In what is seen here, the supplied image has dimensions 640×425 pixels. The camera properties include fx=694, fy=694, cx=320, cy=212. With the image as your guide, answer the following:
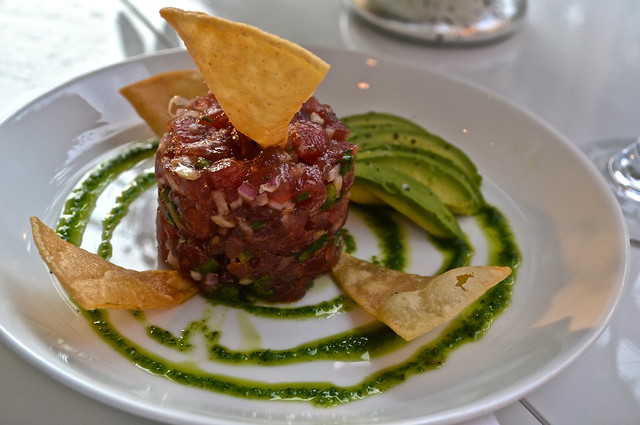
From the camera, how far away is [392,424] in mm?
1735

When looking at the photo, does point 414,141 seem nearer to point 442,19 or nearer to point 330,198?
point 330,198

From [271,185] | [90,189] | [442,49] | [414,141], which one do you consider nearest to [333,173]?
[271,185]

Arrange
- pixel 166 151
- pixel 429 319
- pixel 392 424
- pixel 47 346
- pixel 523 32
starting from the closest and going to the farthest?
pixel 392 424
pixel 47 346
pixel 429 319
pixel 166 151
pixel 523 32

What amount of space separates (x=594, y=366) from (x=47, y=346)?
5.39ft

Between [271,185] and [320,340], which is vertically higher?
[271,185]

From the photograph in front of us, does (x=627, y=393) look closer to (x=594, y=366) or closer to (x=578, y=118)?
(x=594, y=366)

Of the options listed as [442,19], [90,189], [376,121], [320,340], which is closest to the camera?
[320,340]

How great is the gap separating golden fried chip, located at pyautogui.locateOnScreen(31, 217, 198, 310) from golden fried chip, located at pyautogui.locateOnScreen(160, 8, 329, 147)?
1.97 ft

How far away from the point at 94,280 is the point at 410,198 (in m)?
1.19

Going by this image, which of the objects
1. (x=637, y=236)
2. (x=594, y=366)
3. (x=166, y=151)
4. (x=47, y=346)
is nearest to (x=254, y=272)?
(x=166, y=151)

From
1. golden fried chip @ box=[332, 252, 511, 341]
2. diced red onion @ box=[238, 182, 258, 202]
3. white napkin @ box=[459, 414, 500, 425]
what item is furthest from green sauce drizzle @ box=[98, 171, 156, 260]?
white napkin @ box=[459, 414, 500, 425]

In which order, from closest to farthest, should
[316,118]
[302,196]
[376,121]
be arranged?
[302,196] → [316,118] → [376,121]

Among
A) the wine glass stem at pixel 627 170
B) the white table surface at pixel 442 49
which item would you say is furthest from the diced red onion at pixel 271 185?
the wine glass stem at pixel 627 170

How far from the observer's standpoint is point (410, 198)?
262 centimetres
